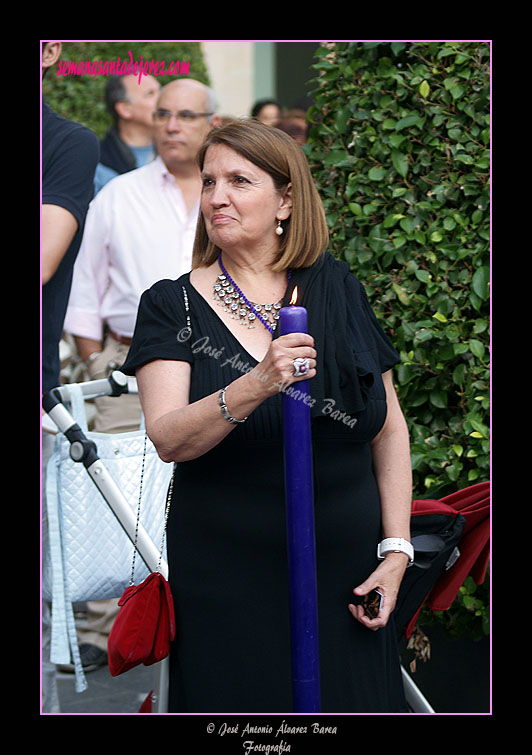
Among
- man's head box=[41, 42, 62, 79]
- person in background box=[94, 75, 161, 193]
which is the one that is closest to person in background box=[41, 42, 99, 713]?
man's head box=[41, 42, 62, 79]

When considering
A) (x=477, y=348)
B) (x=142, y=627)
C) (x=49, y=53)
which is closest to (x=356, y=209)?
(x=477, y=348)

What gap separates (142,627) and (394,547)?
2.20ft

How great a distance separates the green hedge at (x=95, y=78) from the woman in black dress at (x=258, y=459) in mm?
6481

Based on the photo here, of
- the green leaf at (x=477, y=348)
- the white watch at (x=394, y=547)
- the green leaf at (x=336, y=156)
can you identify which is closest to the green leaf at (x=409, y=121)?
the green leaf at (x=336, y=156)

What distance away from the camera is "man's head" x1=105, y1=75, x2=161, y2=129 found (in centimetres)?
682

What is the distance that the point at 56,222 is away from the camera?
3.31 metres

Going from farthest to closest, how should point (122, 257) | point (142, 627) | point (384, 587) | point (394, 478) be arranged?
1. point (122, 257)
2. point (394, 478)
3. point (384, 587)
4. point (142, 627)

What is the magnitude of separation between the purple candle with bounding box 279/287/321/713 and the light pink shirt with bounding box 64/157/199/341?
289 cm

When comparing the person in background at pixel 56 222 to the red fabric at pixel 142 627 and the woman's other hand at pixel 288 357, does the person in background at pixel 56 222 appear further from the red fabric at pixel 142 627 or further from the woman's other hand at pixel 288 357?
the woman's other hand at pixel 288 357

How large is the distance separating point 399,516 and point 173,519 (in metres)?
0.59

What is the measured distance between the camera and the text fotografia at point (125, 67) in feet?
22.7

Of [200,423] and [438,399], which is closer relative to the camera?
[200,423]

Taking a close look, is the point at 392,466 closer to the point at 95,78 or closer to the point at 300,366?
the point at 300,366
